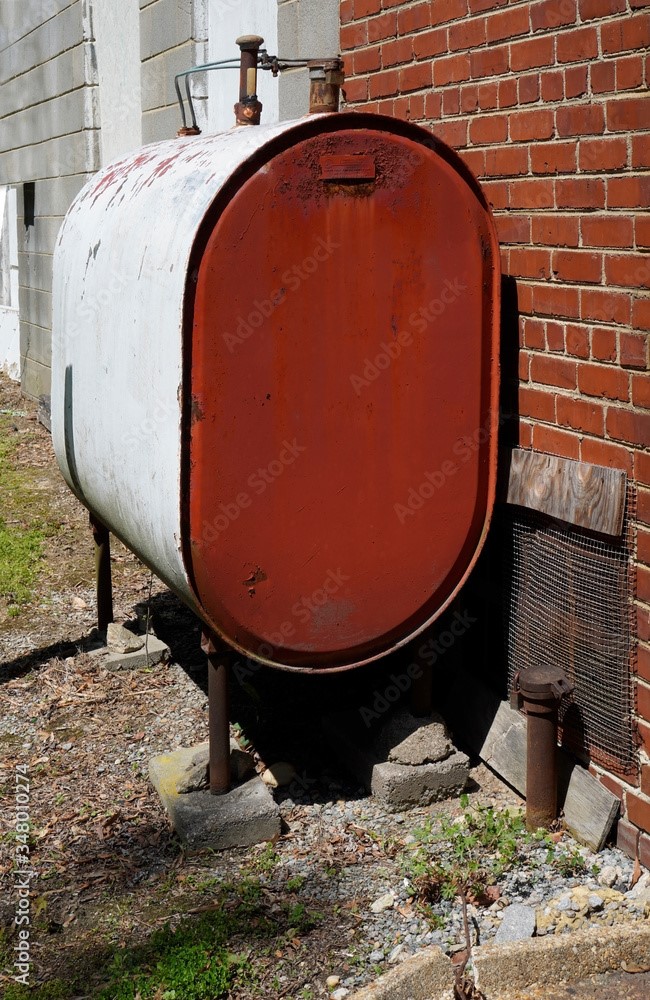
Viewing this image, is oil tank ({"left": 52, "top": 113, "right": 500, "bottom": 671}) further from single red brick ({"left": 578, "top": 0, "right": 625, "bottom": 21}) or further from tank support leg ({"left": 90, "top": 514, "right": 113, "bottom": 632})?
tank support leg ({"left": 90, "top": 514, "right": 113, "bottom": 632})

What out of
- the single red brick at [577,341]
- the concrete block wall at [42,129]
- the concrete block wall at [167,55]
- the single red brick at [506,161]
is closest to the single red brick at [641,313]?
the single red brick at [577,341]

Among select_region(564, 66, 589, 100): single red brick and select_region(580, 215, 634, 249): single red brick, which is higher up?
select_region(564, 66, 589, 100): single red brick

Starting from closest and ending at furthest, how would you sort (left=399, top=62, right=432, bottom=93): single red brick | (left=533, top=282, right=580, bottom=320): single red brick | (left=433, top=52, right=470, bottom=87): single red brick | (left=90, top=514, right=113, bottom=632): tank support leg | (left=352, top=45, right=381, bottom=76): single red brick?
(left=533, top=282, right=580, bottom=320): single red brick < (left=433, top=52, right=470, bottom=87): single red brick < (left=399, top=62, right=432, bottom=93): single red brick < (left=352, top=45, right=381, bottom=76): single red brick < (left=90, top=514, right=113, bottom=632): tank support leg

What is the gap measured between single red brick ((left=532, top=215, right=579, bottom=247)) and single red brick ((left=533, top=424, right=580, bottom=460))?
59cm

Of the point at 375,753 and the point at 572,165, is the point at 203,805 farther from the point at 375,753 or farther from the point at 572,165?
the point at 572,165

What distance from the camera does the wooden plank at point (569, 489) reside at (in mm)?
3221

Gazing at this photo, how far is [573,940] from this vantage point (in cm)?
277

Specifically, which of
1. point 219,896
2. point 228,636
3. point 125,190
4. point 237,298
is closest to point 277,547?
point 228,636

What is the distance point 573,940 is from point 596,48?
2.46m

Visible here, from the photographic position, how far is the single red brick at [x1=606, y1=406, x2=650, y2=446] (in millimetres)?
3111

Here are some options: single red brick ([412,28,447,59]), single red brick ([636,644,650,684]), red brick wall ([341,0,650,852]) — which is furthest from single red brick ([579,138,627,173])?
single red brick ([636,644,650,684])

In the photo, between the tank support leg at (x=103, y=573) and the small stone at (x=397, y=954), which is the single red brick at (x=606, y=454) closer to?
the small stone at (x=397, y=954)

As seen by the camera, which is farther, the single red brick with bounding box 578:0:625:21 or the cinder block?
the cinder block

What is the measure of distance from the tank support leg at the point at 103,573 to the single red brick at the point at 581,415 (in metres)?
2.30
